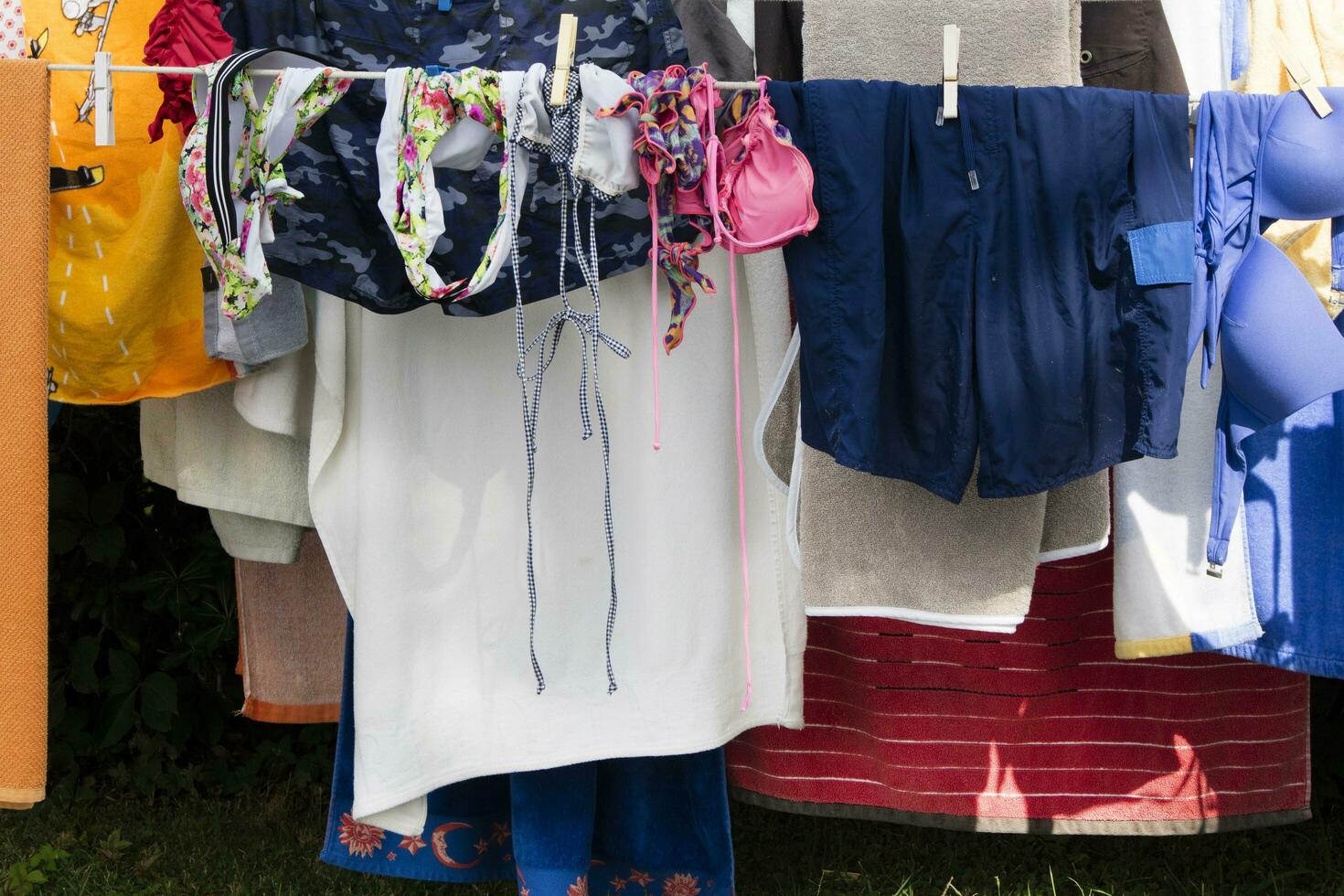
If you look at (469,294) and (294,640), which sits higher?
(469,294)

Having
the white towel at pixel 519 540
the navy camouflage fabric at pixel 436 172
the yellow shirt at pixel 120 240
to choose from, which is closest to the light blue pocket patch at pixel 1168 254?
the white towel at pixel 519 540

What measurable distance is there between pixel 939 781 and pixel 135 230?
1.73 meters

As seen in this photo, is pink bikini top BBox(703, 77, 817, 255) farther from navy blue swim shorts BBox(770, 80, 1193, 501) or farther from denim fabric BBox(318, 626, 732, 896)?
denim fabric BBox(318, 626, 732, 896)

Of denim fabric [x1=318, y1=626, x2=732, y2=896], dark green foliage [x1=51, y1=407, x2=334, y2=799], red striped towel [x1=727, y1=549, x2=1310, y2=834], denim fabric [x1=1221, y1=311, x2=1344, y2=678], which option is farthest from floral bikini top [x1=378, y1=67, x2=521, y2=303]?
dark green foliage [x1=51, y1=407, x2=334, y2=799]

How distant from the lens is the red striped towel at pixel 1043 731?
2.58 m

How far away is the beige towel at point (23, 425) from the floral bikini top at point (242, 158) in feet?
0.73

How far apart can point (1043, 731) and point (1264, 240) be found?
42.1 inches

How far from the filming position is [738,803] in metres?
3.62

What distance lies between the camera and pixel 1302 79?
6.35ft

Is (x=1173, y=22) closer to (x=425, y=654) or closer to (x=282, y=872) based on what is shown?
(x=425, y=654)

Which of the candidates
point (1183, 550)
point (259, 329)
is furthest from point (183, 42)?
point (1183, 550)

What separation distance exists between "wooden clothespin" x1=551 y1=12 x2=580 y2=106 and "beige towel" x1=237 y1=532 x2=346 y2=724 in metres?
1.20

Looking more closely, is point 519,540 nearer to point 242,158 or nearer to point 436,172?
point 436,172

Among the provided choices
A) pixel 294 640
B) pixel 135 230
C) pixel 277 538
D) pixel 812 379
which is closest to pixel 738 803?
pixel 294 640
